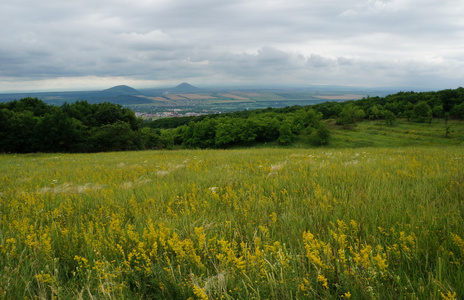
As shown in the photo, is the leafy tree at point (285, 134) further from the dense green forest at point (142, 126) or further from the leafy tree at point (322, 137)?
the leafy tree at point (322, 137)

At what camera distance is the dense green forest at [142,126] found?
4678 cm

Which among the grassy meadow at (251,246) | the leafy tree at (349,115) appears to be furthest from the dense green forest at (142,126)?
the grassy meadow at (251,246)

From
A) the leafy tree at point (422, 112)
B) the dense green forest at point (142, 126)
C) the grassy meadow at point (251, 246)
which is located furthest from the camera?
the leafy tree at point (422, 112)

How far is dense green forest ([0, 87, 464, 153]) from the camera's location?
153 feet

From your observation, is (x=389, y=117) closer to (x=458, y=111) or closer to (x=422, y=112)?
(x=422, y=112)

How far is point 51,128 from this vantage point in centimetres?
4628

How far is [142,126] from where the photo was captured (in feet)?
281

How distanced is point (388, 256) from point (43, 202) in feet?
18.5

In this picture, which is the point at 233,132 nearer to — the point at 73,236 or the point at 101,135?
the point at 101,135

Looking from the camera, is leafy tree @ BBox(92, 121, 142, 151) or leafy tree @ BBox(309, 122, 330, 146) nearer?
leafy tree @ BBox(92, 121, 142, 151)

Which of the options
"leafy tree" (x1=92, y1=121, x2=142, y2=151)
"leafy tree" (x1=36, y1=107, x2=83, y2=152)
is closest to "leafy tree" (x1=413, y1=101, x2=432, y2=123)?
"leafy tree" (x1=92, y1=121, x2=142, y2=151)

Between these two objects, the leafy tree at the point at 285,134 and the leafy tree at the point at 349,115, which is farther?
the leafy tree at the point at 349,115

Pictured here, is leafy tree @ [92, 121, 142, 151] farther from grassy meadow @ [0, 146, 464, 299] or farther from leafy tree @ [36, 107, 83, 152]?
grassy meadow @ [0, 146, 464, 299]

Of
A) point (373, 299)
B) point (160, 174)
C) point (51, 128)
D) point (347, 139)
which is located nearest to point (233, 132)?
point (347, 139)
